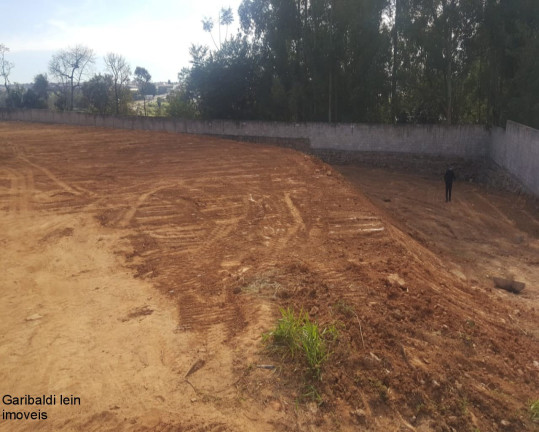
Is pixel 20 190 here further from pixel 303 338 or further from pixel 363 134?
pixel 363 134

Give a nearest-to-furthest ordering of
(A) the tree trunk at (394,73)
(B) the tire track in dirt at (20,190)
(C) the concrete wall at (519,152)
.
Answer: (B) the tire track in dirt at (20,190) → (C) the concrete wall at (519,152) → (A) the tree trunk at (394,73)

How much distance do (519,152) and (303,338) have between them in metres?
15.5

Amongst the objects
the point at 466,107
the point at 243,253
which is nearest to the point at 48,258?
the point at 243,253

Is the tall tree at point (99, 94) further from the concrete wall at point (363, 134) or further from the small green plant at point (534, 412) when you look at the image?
the small green plant at point (534, 412)

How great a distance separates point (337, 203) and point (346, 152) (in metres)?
12.3

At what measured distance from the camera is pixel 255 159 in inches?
726

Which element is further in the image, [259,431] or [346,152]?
[346,152]

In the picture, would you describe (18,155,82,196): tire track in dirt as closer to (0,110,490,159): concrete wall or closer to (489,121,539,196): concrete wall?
(0,110,490,159): concrete wall

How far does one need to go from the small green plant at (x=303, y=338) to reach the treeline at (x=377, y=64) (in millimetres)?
17507

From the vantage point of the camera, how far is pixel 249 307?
655 cm

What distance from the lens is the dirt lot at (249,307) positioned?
4.80 meters

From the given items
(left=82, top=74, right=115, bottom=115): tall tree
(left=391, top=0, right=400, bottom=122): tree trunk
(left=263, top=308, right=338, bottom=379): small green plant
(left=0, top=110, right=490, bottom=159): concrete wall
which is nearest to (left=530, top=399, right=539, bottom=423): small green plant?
(left=263, top=308, right=338, bottom=379): small green plant

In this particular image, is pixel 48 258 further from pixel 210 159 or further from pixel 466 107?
pixel 466 107

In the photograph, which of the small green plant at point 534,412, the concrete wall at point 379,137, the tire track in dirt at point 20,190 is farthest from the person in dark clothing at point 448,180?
the tire track in dirt at point 20,190
